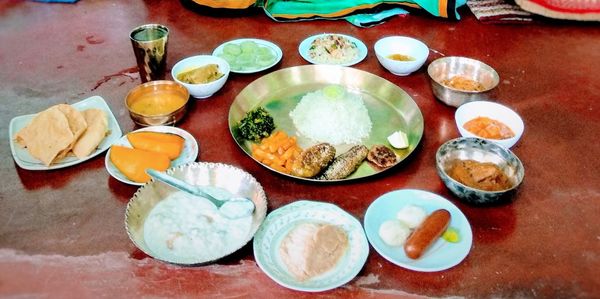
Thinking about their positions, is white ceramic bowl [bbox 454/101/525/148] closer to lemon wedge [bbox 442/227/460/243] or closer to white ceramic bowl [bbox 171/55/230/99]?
lemon wedge [bbox 442/227/460/243]

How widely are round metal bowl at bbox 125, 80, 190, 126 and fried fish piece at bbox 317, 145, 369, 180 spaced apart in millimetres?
686

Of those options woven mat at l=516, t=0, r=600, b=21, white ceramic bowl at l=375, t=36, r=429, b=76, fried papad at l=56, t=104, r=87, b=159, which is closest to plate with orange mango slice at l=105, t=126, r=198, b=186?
fried papad at l=56, t=104, r=87, b=159

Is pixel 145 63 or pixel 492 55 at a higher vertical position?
pixel 145 63

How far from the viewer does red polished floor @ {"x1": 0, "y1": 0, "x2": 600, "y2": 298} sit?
54.9 inches

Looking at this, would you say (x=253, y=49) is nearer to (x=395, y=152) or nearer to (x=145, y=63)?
(x=145, y=63)

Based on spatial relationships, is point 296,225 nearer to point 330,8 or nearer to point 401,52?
point 401,52

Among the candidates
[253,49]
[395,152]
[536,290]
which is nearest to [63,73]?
[253,49]

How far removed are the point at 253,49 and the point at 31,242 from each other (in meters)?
1.44

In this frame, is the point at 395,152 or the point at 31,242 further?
the point at 395,152

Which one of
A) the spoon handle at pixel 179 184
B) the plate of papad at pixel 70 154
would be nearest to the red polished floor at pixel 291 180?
the plate of papad at pixel 70 154

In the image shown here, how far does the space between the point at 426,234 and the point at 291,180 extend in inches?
22.2

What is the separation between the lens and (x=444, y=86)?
6.73ft

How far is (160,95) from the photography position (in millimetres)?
2031

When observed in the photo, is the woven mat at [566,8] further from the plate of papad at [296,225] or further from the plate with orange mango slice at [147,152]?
the plate with orange mango slice at [147,152]
